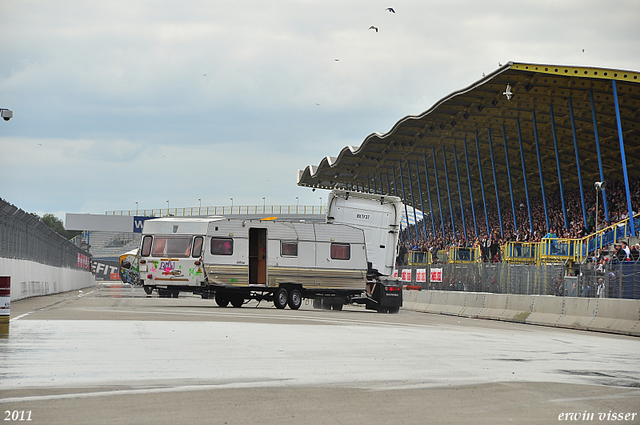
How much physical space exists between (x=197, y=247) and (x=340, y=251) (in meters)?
5.01

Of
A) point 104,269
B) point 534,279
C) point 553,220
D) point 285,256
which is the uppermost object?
point 104,269

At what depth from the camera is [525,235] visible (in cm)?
4441

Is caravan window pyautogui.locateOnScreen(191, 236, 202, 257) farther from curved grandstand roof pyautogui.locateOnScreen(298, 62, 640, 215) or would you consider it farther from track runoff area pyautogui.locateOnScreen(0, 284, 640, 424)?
curved grandstand roof pyautogui.locateOnScreen(298, 62, 640, 215)

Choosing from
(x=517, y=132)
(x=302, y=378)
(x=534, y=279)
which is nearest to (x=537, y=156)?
(x=517, y=132)

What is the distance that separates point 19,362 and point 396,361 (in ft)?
16.2

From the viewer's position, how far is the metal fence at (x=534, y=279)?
2188cm

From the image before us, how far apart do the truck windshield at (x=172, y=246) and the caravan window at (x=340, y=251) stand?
4.94m

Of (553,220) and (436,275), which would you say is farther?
(553,220)

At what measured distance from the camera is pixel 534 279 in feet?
87.6

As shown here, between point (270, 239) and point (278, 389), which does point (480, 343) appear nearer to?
point (278, 389)

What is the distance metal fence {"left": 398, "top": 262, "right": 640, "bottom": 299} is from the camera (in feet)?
71.8

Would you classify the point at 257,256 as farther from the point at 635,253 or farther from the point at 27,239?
the point at 635,253

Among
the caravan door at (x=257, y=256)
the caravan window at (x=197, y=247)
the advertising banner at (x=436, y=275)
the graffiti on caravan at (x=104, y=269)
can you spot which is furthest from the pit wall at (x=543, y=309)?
the graffiti on caravan at (x=104, y=269)

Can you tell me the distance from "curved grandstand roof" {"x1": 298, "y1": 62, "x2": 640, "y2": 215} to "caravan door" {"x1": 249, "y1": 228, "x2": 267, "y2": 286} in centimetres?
1409
